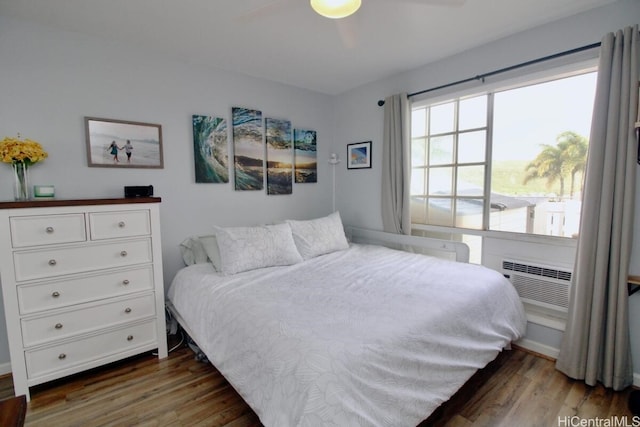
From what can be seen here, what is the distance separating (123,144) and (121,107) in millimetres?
289

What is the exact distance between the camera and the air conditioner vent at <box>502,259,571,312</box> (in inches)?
84.9

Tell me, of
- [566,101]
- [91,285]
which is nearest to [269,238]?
[91,285]

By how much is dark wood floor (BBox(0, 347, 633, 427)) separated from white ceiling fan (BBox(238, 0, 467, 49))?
2.13 metres

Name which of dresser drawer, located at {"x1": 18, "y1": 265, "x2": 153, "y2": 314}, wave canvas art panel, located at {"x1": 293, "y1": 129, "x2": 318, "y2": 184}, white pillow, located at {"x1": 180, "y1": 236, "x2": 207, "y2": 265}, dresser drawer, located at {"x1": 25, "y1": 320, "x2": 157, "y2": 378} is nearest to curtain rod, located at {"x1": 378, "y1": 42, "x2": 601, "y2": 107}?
wave canvas art panel, located at {"x1": 293, "y1": 129, "x2": 318, "y2": 184}

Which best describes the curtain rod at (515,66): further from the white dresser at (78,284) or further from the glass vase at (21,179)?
the glass vase at (21,179)

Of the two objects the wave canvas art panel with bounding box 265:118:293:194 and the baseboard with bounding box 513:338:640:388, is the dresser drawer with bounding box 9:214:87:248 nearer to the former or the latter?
the wave canvas art panel with bounding box 265:118:293:194

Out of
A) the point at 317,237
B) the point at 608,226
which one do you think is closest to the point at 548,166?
the point at 608,226

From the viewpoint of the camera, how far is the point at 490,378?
1969mm

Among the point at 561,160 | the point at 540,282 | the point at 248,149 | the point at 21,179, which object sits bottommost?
the point at 540,282

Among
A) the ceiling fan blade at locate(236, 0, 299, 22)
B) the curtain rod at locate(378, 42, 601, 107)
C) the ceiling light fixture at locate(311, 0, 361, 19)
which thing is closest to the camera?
the ceiling light fixture at locate(311, 0, 361, 19)

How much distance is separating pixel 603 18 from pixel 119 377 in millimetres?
3931

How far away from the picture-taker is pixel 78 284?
6.32 ft

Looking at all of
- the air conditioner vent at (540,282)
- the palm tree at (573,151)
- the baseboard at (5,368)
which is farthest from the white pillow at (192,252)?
the palm tree at (573,151)

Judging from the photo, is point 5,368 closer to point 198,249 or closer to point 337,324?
point 198,249
